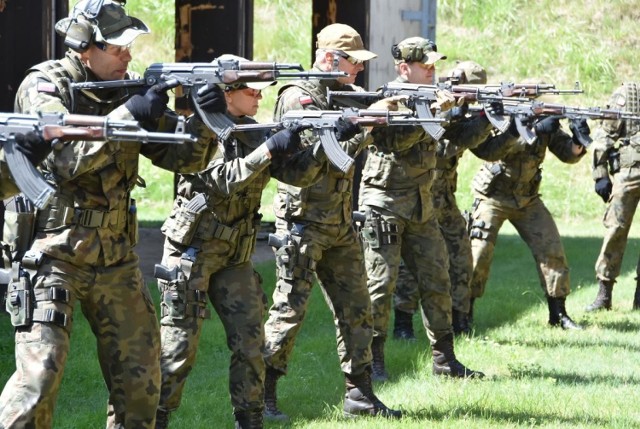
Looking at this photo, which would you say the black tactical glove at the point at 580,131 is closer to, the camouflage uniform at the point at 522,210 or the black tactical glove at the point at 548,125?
the black tactical glove at the point at 548,125

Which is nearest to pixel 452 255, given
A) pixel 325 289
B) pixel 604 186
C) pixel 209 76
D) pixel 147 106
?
pixel 604 186

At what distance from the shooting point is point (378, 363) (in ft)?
30.3

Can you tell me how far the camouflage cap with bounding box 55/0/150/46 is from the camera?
584 centimetres

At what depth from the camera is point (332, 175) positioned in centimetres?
799

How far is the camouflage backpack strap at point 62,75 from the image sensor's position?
579 centimetres

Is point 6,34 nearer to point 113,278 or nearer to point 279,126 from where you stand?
point 279,126

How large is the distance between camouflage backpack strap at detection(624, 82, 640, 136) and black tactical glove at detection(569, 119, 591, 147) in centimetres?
184

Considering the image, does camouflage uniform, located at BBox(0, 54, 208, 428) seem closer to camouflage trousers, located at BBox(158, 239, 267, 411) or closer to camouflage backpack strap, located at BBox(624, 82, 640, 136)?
camouflage trousers, located at BBox(158, 239, 267, 411)

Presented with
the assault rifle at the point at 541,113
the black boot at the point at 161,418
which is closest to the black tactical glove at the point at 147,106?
the black boot at the point at 161,418

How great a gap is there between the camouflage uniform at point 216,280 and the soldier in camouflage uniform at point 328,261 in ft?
2.56

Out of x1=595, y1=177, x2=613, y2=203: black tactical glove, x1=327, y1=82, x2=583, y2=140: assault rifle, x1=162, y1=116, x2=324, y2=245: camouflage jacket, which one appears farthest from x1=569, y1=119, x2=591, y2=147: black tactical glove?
x1=162, y1=116, x2=324, y2=245: camouflage jacket

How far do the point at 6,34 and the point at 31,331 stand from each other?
542 centimetres

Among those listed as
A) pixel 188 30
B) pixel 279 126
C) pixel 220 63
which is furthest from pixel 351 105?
pixel 188 30

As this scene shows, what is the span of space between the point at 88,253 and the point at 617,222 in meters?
8.17
